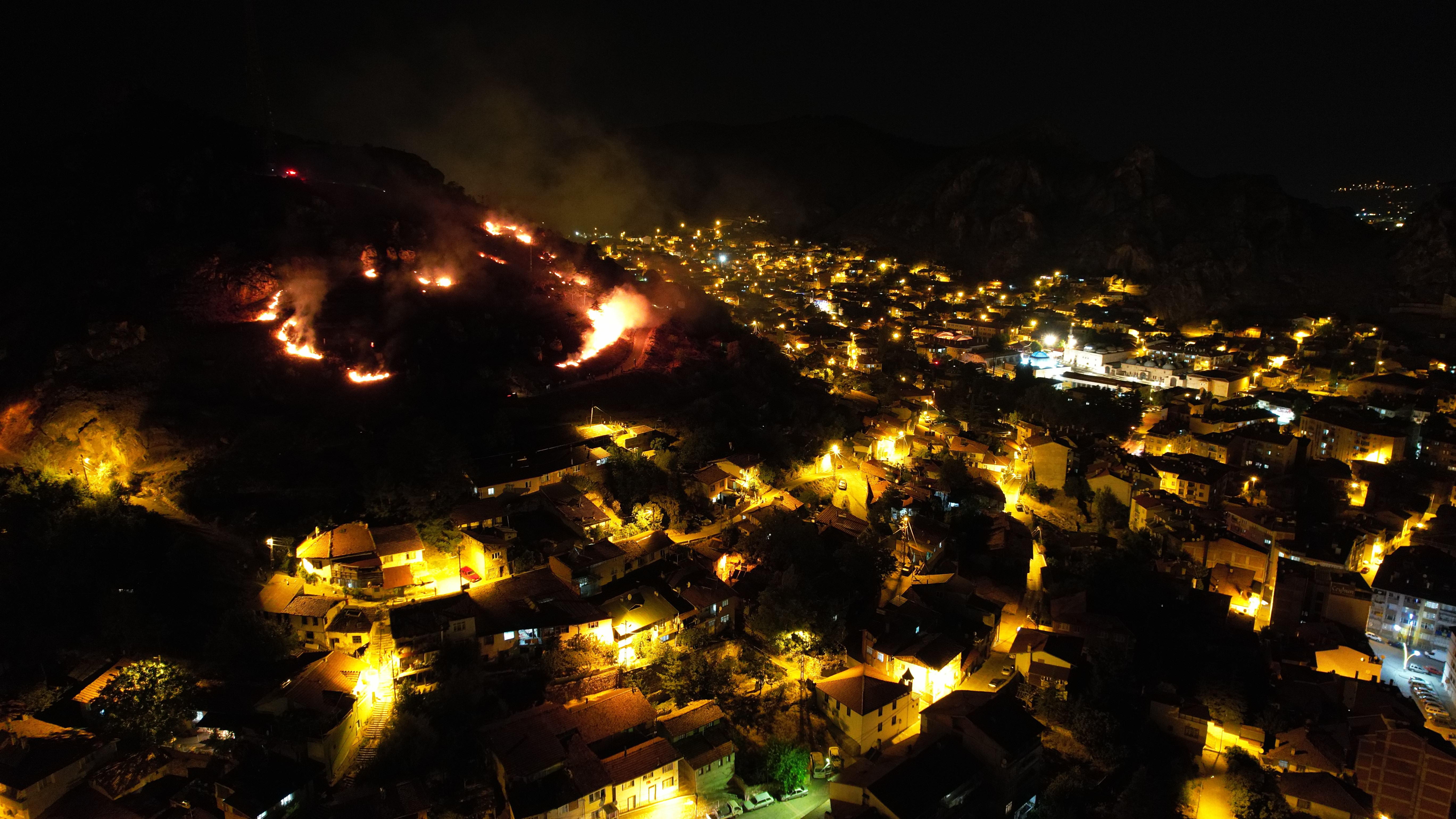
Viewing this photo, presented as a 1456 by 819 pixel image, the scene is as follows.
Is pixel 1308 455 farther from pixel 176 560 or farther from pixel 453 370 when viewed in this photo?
pixel 176 560

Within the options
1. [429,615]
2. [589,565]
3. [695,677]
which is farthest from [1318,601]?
[429,615]

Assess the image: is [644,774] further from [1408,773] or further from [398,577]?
[1408,773]

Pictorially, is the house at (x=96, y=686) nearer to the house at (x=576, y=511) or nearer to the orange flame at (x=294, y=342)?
the house at (x=576, y=511)

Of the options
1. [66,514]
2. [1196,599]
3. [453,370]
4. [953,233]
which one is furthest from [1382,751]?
[953,233]

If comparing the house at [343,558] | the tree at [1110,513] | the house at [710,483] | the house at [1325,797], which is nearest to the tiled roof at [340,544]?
the house at [343,558]

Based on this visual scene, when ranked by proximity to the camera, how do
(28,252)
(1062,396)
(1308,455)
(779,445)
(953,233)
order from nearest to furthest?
(28,252) < (779,445) < (1308,455) < (1062,396) < (953,233)

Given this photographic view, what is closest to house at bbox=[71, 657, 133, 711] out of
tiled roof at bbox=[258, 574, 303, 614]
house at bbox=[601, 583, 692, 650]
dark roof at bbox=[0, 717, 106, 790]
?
dark roof at bbox=[0, 717, 106, 790]

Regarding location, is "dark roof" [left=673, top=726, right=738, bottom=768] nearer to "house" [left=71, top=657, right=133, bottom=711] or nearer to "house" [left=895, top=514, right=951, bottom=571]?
"house" [left=895, top=514, right=951, bottom=571]
